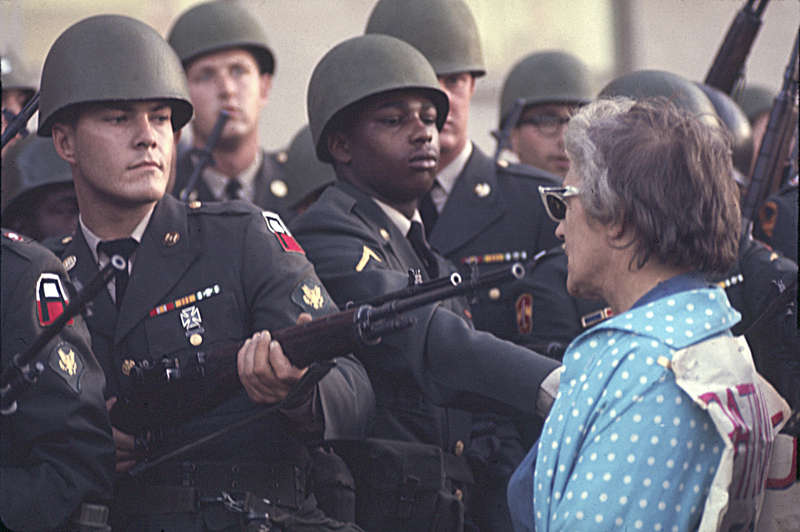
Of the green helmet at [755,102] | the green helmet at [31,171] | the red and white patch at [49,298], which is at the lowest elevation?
the green helmet at [755,102]

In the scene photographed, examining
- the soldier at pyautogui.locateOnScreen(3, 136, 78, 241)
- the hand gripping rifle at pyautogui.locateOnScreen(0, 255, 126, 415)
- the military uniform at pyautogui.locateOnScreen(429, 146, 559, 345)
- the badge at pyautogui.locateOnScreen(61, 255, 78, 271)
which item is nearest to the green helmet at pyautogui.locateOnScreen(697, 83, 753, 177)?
the military uniform at pyautogui.locateOnScreen(429, 146, 559, 345)

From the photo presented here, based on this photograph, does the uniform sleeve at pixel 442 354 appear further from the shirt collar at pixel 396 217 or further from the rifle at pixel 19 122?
the rifle at pixel 19 122

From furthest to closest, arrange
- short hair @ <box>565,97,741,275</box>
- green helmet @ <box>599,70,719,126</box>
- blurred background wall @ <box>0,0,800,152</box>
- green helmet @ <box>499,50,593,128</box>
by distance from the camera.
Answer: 1. blurred background wall @ <box>0,0,800,152</box>
2. green helmet @ <box>499,50,593,128</box>
3. green helmet @ <box>599,70,719,126</box>
4. short hair @ <box>565,97,741,275</box>

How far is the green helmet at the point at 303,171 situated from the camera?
7234 mm

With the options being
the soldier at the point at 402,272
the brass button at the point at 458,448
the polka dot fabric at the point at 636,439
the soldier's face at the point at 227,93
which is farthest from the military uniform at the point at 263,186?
the polka dot fabric at the point at 636,439

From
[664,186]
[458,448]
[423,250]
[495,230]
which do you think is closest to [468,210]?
[495,230]

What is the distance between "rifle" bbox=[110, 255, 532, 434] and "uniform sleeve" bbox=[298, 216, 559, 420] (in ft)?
0.96

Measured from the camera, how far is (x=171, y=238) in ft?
14.2

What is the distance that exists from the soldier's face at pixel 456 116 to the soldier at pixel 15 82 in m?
2.57

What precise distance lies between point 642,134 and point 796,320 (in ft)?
5.41

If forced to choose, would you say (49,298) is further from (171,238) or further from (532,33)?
(532,33)

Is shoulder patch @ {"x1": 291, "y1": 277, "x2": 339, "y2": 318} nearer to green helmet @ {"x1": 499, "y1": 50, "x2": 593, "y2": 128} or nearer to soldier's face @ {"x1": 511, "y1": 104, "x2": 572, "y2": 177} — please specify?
soldier's face @ {"x1": 511, "y1": 104, "x2": 572, "y2": 177}

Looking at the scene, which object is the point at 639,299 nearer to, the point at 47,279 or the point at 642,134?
the point at 642,134

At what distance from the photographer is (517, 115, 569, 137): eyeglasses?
291 inches
